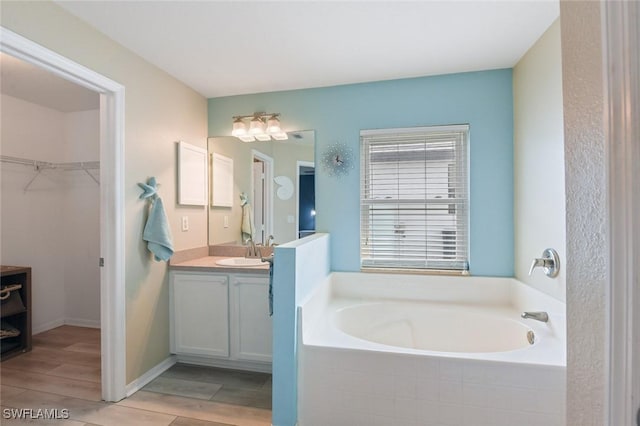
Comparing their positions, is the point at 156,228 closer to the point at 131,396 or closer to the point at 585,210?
the point at 131,396

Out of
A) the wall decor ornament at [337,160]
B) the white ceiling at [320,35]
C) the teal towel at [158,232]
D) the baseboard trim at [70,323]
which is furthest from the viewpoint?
the baseboard trim at [70,323]

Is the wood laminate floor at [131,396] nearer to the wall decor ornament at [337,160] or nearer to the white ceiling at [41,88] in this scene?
the wall decor ornament at [337,160]

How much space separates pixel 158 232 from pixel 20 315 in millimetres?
1763

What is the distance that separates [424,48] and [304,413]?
2423 millimetres

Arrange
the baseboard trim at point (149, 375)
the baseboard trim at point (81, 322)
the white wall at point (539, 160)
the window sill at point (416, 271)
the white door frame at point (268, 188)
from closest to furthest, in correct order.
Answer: the white wall at point (539, 160)
the baseboard trim at point (149, 375)
the window sill at point (416, 271)
the white door frame at point (268, 188)
the baseboard trim at point (81, 322)

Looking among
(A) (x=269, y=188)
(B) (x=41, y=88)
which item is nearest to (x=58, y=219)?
(B) (x=41, y=88)

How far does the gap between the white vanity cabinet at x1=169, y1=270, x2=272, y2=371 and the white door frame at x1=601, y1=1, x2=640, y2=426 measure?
6.94 ft

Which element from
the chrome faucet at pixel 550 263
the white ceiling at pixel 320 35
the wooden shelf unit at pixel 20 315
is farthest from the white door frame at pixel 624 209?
the wooden shelf unit at pixel 20 315

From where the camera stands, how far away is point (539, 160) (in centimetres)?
201

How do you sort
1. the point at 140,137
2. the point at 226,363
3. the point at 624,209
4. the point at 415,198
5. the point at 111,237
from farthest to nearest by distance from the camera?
the point at 415,198 → the point at 226,363 → the point at 140,137 → the point at 111,237 → the point at 624,209

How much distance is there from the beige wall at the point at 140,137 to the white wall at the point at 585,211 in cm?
223

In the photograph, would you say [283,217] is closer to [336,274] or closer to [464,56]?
[336,274]

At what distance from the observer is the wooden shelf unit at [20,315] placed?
2.70m

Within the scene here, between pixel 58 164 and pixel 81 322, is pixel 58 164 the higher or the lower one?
the higher one
